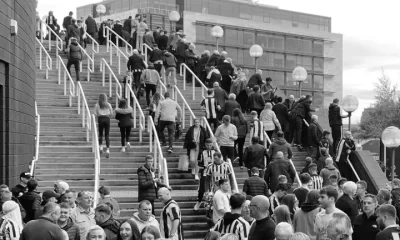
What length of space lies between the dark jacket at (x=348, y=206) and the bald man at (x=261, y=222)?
3108 mm

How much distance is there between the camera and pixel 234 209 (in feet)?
33.3

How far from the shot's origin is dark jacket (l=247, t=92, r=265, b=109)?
74.3 feet

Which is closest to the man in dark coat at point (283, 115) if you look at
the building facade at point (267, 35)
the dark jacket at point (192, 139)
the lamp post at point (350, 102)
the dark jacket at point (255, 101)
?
the dark jacket at point (255, 101)

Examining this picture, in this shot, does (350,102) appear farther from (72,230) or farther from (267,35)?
(267,35)

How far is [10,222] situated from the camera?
10.3 metres

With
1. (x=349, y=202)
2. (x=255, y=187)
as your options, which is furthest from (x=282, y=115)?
Result: (x=349, y=202)

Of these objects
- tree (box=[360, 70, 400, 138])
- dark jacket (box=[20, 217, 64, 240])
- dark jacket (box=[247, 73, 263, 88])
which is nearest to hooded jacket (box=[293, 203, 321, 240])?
dark jacket (box=[20, 217, 64, 240])

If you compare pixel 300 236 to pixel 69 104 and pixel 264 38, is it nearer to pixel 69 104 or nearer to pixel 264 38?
pixel 69 104

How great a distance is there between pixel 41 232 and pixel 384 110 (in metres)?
48.6

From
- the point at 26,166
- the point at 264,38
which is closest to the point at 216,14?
the point at 264,38

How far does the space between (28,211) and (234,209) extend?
4.03 m

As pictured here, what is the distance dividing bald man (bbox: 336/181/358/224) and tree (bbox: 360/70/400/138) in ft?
141

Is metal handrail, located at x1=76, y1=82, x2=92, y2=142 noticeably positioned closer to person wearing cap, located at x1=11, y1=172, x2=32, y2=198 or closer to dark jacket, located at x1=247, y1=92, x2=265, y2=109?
dark jacket, located at x1=247, y1=92, x2=265, y2=109

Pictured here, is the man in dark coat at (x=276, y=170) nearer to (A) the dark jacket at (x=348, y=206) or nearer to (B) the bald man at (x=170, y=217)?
(A) the dark jacket at (x=348, y=206)
